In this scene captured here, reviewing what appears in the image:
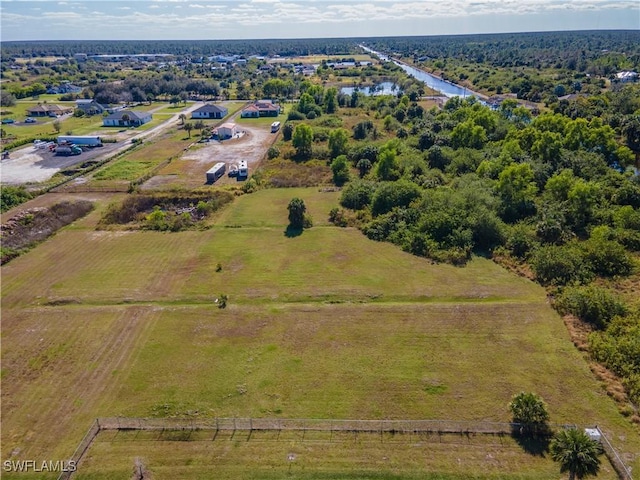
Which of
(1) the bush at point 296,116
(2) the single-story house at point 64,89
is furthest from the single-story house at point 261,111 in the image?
(2) the single-story house at point 64,89

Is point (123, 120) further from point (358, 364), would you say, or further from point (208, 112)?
point (358, 364)

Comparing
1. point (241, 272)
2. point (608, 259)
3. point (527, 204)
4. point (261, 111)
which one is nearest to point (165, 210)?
point (241, 272)

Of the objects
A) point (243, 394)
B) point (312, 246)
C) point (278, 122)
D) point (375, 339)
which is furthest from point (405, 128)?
point (243, 394)

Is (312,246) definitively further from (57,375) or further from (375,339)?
(57,375)

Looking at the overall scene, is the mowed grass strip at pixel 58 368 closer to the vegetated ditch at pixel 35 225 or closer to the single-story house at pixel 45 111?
the vegetated ditch at pixel 35 225

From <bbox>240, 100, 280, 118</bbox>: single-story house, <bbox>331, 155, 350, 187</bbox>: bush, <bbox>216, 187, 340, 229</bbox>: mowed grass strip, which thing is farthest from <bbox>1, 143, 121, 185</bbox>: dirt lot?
<bbox>331, 155, 350, 187</bbox>: bush

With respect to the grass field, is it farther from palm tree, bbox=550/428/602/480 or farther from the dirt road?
the dirt road
